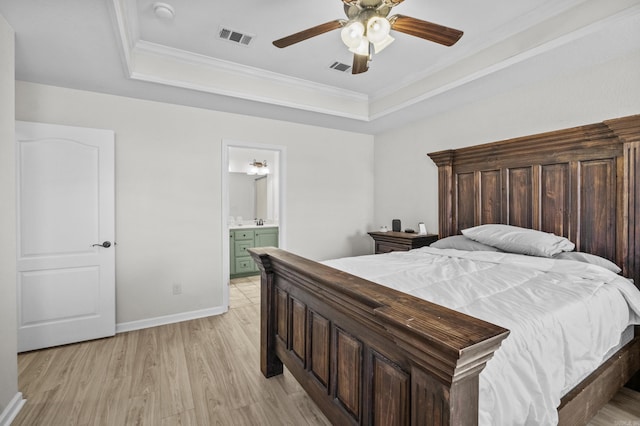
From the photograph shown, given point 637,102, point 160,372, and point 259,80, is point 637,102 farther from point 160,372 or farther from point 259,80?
point 160,372

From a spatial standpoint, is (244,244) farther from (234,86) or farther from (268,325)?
(268,325)

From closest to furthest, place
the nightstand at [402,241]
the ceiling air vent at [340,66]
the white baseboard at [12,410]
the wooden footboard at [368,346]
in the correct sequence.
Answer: the wooden footboard at [368,346] → the white baseboard at [12,410] → the ceiling air vent at [340,66] → the nightstand at [402,241]

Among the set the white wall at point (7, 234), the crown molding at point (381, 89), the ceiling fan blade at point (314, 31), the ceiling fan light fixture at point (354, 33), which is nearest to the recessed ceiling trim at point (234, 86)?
the crown molding at point (381, 89)

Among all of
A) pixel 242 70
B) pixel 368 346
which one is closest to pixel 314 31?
pixel 242 70

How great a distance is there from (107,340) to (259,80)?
3117 millimetres

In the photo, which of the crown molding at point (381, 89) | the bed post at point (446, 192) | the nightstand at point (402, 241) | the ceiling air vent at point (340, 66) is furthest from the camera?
the nightstand at point (402, 241)

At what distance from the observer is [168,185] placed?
3.41 m

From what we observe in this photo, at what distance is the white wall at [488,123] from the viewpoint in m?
2.38

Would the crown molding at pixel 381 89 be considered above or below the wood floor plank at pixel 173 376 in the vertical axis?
above

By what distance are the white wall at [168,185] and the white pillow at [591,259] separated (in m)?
2.92

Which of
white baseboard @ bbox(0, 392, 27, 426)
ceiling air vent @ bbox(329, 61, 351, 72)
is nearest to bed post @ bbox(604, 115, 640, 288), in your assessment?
ceiling air vent @ bbox(329, 61, 351, 72)

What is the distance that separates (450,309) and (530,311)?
54cm

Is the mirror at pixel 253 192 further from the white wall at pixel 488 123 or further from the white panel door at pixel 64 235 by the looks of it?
the white panel door at pixel 64 235

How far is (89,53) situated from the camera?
2.34 meters
